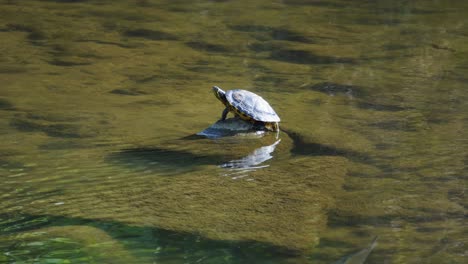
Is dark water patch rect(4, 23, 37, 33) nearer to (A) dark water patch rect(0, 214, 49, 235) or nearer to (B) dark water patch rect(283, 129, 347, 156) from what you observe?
(B) dark water patch rect(283, 129, 347, 156)

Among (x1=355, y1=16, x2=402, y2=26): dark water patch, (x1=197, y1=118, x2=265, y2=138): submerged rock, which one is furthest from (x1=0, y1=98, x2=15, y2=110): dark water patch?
(x1=355, y1=16, x2=402, y2=26): dark water patch

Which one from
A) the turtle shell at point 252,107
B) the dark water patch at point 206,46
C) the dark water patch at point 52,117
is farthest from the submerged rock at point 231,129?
the dark water patch at point 206,46

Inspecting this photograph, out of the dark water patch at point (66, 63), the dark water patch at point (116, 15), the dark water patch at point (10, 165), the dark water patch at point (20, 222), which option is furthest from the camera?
the dark water patch at point (116, 15)

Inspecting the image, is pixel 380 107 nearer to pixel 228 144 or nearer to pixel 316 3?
pixel 228 144

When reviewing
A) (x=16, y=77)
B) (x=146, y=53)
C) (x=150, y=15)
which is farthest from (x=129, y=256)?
(x=150, y=15)

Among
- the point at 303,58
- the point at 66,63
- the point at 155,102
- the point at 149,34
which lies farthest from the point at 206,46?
the point at 155,102

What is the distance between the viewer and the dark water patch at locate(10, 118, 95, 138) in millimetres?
6160

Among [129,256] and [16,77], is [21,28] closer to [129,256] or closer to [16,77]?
[16,77]

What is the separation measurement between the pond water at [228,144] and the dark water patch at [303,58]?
43 millimetres

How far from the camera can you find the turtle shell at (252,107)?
6273mm

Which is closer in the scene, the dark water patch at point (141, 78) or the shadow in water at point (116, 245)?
the shadow in water at point (116, 245)

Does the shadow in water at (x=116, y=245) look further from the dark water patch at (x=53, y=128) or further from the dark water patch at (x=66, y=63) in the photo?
the dark water patch at (x=66, y=63)

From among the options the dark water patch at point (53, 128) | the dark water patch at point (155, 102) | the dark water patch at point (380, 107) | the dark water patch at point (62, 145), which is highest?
the dark water patch at point (155, 102)

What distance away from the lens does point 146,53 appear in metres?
8.99
